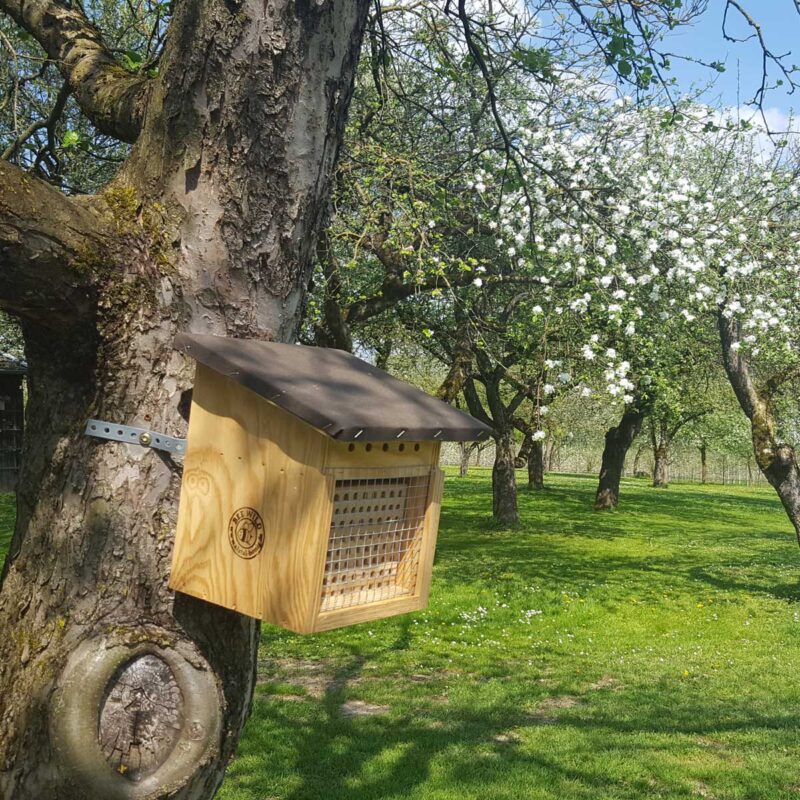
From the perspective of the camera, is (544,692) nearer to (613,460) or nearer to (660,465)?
(613,460)

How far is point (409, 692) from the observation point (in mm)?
7391

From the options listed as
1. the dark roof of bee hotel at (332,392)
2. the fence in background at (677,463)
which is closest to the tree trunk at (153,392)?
the dark roof of bee hotel at (332,392)

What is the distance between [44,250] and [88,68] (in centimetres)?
149

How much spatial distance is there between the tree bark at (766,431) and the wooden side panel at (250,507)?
11.0 meters

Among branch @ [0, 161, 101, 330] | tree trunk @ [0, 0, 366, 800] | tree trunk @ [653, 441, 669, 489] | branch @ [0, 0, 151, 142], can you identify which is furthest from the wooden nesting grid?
tree trunk @ [653, 441, 669, 489]

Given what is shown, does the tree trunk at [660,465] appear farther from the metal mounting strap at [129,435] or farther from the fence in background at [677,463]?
the metal mounting strap at [129,435]

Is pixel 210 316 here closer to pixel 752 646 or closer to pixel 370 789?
pixel 370 789

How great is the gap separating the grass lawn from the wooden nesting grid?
309 cm

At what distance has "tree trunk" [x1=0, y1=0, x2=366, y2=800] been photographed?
7.17ft

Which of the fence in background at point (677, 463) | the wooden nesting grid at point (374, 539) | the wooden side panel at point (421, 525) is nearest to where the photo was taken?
the wooden nesting grid at point (374, 539)

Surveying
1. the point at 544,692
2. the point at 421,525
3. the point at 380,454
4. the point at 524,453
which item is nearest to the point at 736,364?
the point at 544,692

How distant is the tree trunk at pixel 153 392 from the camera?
2186 mm

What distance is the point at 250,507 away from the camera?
2334 mm

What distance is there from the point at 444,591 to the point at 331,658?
3434mm
